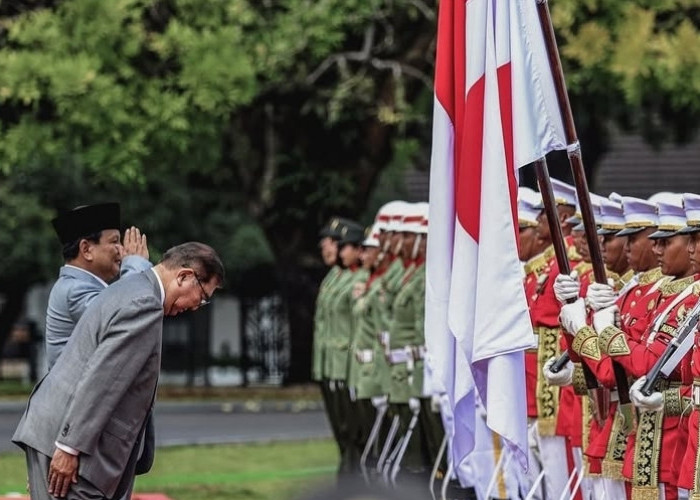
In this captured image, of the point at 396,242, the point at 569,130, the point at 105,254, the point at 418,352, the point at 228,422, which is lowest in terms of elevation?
the point at 228,422

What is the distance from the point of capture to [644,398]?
25.5 feet

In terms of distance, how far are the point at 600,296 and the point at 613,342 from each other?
275 millimetres

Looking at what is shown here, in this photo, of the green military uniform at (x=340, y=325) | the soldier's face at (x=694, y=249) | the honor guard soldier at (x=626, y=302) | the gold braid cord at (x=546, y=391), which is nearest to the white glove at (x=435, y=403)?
the green military uniform at (x=340, y=325)

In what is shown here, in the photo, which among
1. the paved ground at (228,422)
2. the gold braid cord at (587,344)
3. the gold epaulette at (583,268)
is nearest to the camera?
the gold braid cord at (587,344)

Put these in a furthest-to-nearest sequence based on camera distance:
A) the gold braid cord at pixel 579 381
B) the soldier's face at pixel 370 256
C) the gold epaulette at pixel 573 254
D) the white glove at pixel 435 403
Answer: the soldier's face at pixel 370 256
the white glove at pixel 435 403
the gold epaulette at pixel 573 254
the gold braid cord at pixel 579 381

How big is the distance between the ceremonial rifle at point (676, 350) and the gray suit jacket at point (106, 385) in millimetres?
2089

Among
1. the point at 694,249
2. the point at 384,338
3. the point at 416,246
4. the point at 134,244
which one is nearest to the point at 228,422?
the point at 384,338

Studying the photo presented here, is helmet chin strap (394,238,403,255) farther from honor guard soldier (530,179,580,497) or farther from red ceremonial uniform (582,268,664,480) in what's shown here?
red ceremonial uniform (582,268,664,480)

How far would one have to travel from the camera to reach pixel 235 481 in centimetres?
1530

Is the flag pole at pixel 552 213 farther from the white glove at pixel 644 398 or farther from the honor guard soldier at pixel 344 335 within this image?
the honor guard soldier at pixel 344 335

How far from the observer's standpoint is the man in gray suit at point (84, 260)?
→ 26.5ft

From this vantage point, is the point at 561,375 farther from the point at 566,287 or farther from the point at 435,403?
the point at 435,403

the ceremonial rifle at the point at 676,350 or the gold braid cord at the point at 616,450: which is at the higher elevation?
the ceremonial rifle at the point at 676,350

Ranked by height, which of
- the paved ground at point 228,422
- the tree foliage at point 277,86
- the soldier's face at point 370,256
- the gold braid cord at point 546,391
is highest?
the tree foliage at point 277,86
